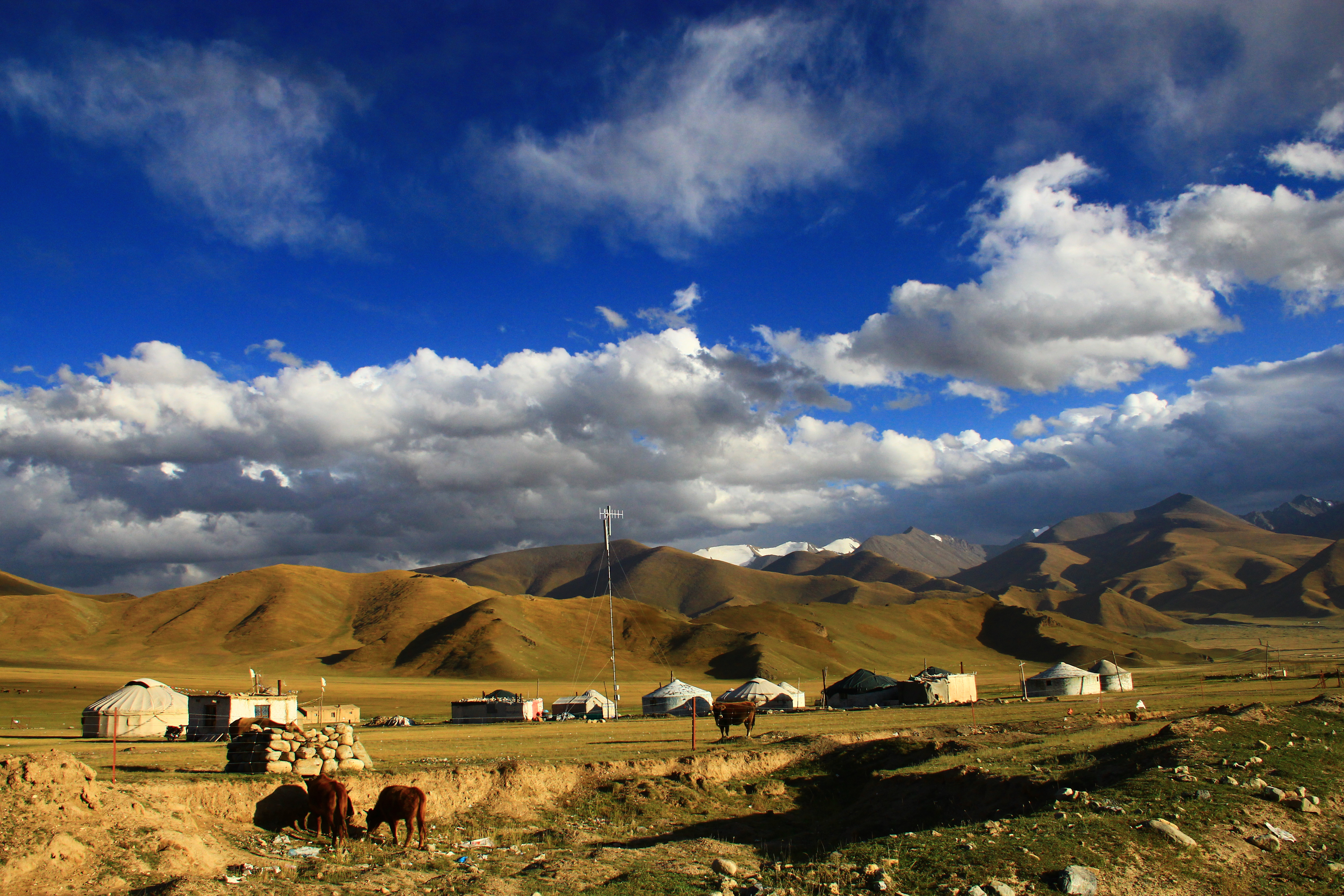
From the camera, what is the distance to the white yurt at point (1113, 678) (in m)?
78.6

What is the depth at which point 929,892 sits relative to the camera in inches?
458

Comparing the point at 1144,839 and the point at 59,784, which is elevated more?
the point at 59,784

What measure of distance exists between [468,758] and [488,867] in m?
12.5

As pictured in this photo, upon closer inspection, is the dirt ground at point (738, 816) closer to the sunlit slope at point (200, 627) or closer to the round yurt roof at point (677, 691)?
the round yurt roof at point (677, 691)

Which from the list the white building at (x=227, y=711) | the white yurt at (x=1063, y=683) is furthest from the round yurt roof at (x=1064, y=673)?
the white building at (x=227, y=711)

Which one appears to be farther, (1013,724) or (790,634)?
(790,634)

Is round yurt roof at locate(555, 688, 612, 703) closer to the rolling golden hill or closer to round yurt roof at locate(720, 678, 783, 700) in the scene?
round yurt roof at locate(720, 678, 783, 700)

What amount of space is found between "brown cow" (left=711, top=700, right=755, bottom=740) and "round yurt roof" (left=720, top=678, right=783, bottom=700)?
105 ft

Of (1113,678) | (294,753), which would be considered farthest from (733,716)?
A: (1113,678)

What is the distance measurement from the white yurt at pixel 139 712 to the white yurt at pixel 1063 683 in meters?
66.7

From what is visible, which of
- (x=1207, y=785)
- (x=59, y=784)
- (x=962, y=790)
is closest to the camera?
(x=59, y=784)

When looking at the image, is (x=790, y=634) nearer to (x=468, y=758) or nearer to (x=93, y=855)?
(x=468, y=758)

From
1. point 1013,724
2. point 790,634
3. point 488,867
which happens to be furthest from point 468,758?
point 790,634

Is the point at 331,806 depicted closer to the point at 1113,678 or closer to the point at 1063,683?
the point at 1063,683
